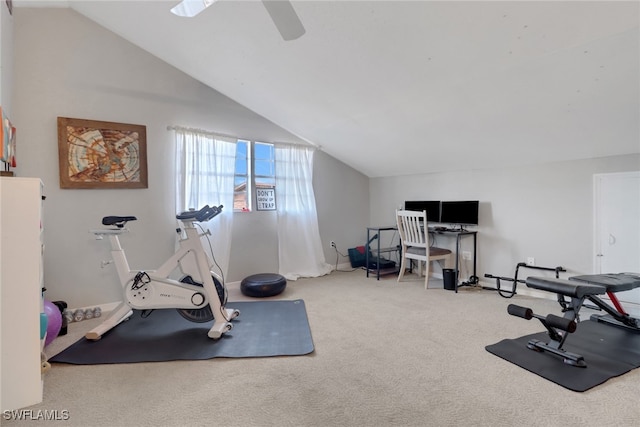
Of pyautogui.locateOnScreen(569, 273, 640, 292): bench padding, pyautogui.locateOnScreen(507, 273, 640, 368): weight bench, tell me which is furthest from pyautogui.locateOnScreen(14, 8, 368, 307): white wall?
pyautogui.locateOnScreen(569, 273, 640, 292): bench padding

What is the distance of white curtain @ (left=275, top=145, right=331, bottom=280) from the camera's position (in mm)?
4387

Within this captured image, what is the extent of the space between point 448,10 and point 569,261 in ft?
9.57

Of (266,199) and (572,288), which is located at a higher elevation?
(266,199)

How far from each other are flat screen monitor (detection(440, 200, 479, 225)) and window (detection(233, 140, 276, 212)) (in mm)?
2433

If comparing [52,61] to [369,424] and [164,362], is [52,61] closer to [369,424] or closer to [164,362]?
[164,362]

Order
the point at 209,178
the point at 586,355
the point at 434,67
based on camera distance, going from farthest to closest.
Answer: the point at 209,178, the point at 434,67, the point at 586,355

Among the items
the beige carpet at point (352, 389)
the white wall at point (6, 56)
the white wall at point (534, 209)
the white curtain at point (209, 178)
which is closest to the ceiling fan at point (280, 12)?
the white wall at point (6, 56)

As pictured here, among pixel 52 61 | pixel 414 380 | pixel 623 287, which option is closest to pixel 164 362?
pixel 414 380

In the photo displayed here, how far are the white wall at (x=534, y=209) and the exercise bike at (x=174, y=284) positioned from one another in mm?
3296

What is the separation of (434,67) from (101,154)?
10.9 feet

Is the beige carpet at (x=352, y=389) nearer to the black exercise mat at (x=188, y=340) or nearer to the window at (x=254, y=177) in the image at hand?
the black exercise mat at (x=188, y=340)

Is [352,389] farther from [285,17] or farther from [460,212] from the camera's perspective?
[460,212]

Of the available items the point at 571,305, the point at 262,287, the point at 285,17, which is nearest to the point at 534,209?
the point at 571,305

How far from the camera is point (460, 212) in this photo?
4102mm
